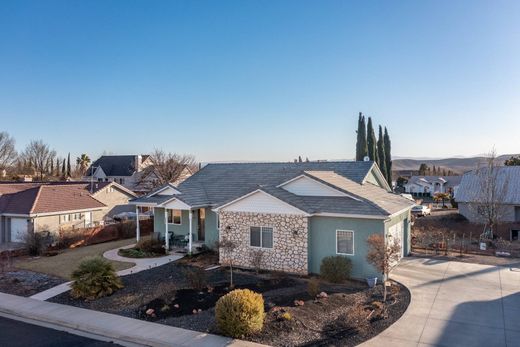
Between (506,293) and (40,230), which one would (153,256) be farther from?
(506,293)

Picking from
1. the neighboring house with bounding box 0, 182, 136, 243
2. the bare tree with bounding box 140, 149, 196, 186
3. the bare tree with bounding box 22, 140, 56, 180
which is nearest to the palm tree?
the bare tree with bounding box 22, 140, 56, 180

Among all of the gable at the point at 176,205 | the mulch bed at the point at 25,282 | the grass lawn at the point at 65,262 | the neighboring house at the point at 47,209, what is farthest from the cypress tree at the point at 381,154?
the mulch bed at the point at 25,282

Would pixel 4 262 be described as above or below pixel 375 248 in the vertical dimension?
below

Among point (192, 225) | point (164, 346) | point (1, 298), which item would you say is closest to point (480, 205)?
point (192, 225)

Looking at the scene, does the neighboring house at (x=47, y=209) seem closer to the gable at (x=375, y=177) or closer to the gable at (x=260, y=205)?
the gable at (x=260, y=205)

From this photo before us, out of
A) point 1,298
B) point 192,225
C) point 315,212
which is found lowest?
point 1,298
